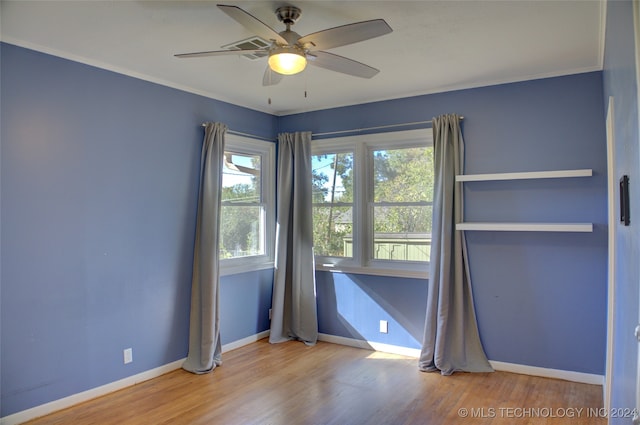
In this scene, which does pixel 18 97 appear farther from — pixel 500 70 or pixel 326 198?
pixel 500 70

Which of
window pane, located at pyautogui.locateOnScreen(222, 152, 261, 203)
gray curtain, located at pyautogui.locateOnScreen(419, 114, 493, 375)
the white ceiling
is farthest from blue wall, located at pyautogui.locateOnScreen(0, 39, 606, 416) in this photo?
window pane, located at pyautogui.locateOnScreen(222, 152, 261, 203)

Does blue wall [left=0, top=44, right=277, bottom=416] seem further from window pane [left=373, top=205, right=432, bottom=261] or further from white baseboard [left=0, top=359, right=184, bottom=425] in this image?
window pane [left=373, top=205, right=432, bottom=261]

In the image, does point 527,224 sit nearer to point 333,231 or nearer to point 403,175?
point 403,175

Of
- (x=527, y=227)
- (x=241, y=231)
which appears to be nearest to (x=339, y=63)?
(x=527, y=227)

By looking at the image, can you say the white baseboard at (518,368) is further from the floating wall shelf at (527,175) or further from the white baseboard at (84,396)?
the white baseboard at (84,396)

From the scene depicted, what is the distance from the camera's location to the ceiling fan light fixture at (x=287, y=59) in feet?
7.30

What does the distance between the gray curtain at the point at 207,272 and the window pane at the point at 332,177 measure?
121cm

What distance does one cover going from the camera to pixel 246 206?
15.2 feet

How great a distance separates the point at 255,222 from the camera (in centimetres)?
477

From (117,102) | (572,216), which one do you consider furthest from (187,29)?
(572,216)

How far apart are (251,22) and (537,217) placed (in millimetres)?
2804

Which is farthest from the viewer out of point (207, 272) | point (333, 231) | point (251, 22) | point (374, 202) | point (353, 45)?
point (333, 231)

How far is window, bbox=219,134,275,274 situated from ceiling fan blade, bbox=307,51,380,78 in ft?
6.59

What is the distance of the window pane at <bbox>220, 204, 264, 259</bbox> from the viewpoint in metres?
4.37
